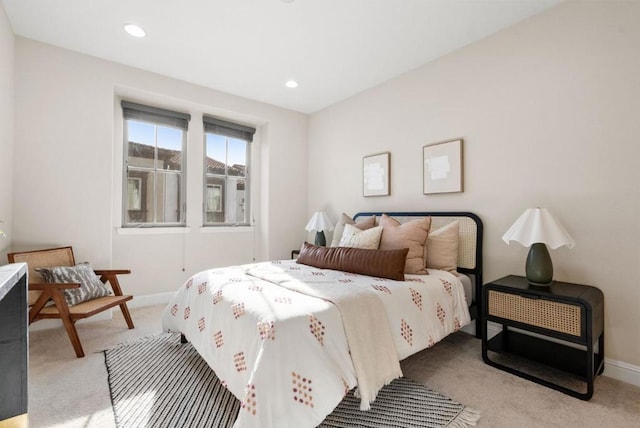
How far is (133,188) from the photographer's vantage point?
350 centimetres

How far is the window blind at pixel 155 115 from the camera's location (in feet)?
11.0

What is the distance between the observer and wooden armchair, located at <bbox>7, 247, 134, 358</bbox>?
2.18 metres

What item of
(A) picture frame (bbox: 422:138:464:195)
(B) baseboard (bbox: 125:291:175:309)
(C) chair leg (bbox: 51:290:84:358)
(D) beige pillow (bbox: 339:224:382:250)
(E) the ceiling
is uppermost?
(E) the ceiling

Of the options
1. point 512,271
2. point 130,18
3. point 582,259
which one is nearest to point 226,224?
point 130,18

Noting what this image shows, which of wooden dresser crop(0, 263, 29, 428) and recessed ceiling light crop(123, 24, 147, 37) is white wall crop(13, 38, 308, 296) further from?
wooden dresser crop(0, 263, 29, 428)

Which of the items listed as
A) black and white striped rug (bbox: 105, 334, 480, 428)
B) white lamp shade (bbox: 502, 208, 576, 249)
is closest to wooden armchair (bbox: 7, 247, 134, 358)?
black and white striped rug (bbox: 105, 334, 480, 428)

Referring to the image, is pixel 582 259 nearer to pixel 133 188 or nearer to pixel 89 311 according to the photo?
pixel 89 311

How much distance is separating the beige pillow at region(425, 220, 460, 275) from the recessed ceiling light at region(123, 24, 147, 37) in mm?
3098

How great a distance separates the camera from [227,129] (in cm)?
408

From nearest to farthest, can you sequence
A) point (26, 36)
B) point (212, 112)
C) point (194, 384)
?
point (194, 384), point (26, 36), point (212, 112)

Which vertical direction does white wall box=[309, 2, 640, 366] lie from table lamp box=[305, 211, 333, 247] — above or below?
above

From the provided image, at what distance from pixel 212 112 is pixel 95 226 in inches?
75.7

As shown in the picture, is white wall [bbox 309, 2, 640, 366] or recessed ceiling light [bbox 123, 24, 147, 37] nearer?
white wall [bbox 309, 2, 640, 366]

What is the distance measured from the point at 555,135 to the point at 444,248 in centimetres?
117
